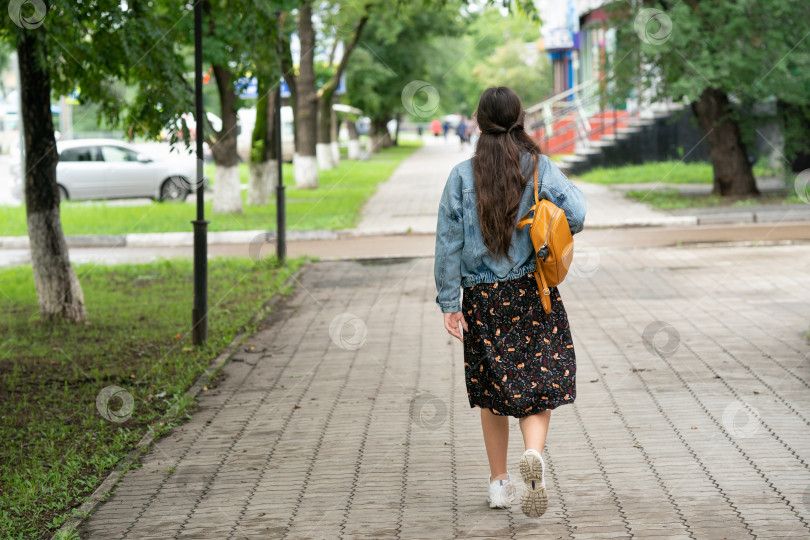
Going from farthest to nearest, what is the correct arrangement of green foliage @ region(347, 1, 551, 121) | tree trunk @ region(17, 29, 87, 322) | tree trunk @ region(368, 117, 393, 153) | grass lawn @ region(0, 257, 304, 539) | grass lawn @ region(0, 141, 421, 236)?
tree trunk @ region(368, 117, 393, 153), green foliage @ region(347, 1, 551, 121), grass lawn @ region(0, 141, 421, 236), tree trunk @ region(17, 29, 87, 322), grass lawn @ region(0, 257, 304, 539)

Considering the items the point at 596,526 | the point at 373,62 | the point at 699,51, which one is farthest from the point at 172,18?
the point at 373,62

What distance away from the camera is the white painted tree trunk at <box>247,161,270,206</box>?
796 inches

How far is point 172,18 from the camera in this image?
10.4 meters

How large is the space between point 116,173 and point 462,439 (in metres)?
18.8

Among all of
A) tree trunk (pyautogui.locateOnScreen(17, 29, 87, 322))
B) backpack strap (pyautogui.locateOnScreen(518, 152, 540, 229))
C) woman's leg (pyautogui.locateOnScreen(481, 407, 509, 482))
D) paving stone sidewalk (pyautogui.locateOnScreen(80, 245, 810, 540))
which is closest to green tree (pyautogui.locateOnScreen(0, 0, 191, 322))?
tree trunk (pyautogui.locateOnScreen(17, 29, 87, 322))

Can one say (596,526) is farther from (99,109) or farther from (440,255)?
(99,109)

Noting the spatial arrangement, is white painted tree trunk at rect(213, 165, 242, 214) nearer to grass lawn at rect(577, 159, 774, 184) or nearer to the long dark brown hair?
grass lawn at rect(577, 159, 774, 184)

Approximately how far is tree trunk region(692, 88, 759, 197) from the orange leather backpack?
49.5 ft

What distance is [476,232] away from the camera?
422 centimetres

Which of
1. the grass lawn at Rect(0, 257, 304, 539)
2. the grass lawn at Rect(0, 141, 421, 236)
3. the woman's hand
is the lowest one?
the grass lawn at Rect(0, 257, 304, 539)

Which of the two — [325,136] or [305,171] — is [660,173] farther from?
[325,136]

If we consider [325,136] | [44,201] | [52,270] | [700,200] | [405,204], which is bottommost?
[405,204]

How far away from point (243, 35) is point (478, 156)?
614 cm

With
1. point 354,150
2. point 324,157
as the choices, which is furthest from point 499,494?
point 354,150
